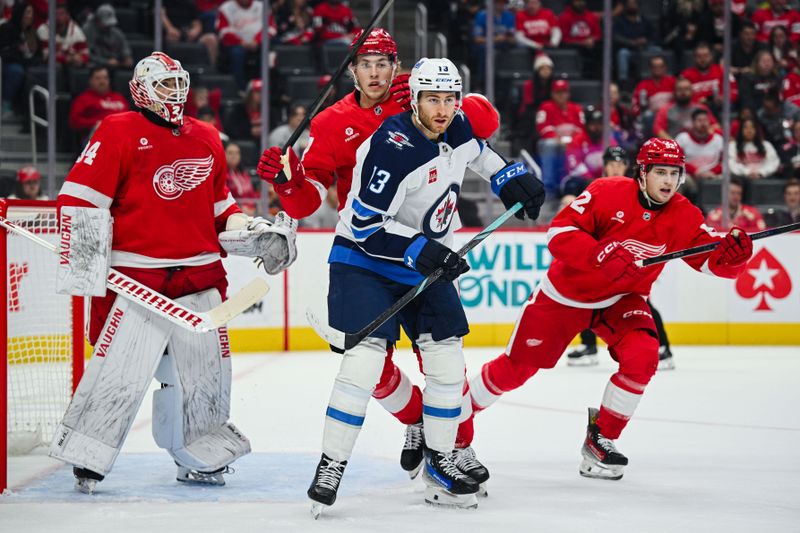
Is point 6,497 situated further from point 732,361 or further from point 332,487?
point 732,361

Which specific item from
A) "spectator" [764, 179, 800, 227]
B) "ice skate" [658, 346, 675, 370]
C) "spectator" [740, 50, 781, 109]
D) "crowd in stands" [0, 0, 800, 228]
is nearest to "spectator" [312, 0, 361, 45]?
"crowd in stands" [0, 0, 800, 228]

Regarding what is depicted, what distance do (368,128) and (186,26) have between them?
4983mm

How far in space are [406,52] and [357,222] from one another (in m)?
5.82

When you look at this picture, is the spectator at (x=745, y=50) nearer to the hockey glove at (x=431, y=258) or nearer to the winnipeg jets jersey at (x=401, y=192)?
the winnipeg jets jersey at (x=401, y=192)

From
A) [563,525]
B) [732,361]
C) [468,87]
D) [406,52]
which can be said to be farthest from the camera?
[406,52]

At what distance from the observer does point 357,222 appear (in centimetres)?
319

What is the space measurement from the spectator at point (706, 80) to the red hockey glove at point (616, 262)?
15.8ft

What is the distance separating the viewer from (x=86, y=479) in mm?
3443

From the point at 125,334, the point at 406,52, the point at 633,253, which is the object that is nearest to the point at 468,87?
the point at 406,52

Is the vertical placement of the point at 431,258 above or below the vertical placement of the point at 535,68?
below

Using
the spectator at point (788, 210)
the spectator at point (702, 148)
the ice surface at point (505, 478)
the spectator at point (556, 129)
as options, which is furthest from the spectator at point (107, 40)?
the spectator at point (788, 210)

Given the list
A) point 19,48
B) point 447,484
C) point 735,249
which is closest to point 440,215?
point 447,484

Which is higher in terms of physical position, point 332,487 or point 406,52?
point 406,52

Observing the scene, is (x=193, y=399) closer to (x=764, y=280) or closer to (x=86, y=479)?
(x=86, y=479)
